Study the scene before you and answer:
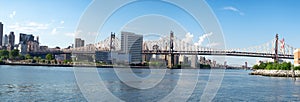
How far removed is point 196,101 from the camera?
1270 cm

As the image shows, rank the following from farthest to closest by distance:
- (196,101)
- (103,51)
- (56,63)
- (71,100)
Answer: (56,63), (103,51), (196,101), (71,100)

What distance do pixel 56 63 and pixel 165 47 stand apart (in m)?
20.2

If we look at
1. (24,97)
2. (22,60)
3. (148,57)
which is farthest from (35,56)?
(24,97)

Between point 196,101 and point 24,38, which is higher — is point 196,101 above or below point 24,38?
below

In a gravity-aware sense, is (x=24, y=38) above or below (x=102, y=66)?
above

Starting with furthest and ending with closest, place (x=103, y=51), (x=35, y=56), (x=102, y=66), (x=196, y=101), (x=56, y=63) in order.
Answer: (x=35, y=56), (x=56, y=63), (x=102, y=66), (x=103, y=51), (x=196, y=101)

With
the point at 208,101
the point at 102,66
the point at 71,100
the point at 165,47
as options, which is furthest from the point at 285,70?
the point at 71,100

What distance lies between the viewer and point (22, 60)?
66.9m

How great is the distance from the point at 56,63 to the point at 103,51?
1659cm

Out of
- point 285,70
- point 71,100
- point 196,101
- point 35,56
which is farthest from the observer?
point 35,56

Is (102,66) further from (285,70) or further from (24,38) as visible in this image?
(24,38)

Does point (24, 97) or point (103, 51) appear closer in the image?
point (24, 97)

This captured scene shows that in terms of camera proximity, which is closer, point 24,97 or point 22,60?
point 24,97

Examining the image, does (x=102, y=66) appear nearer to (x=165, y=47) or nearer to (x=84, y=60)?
(x=84, y=60)
